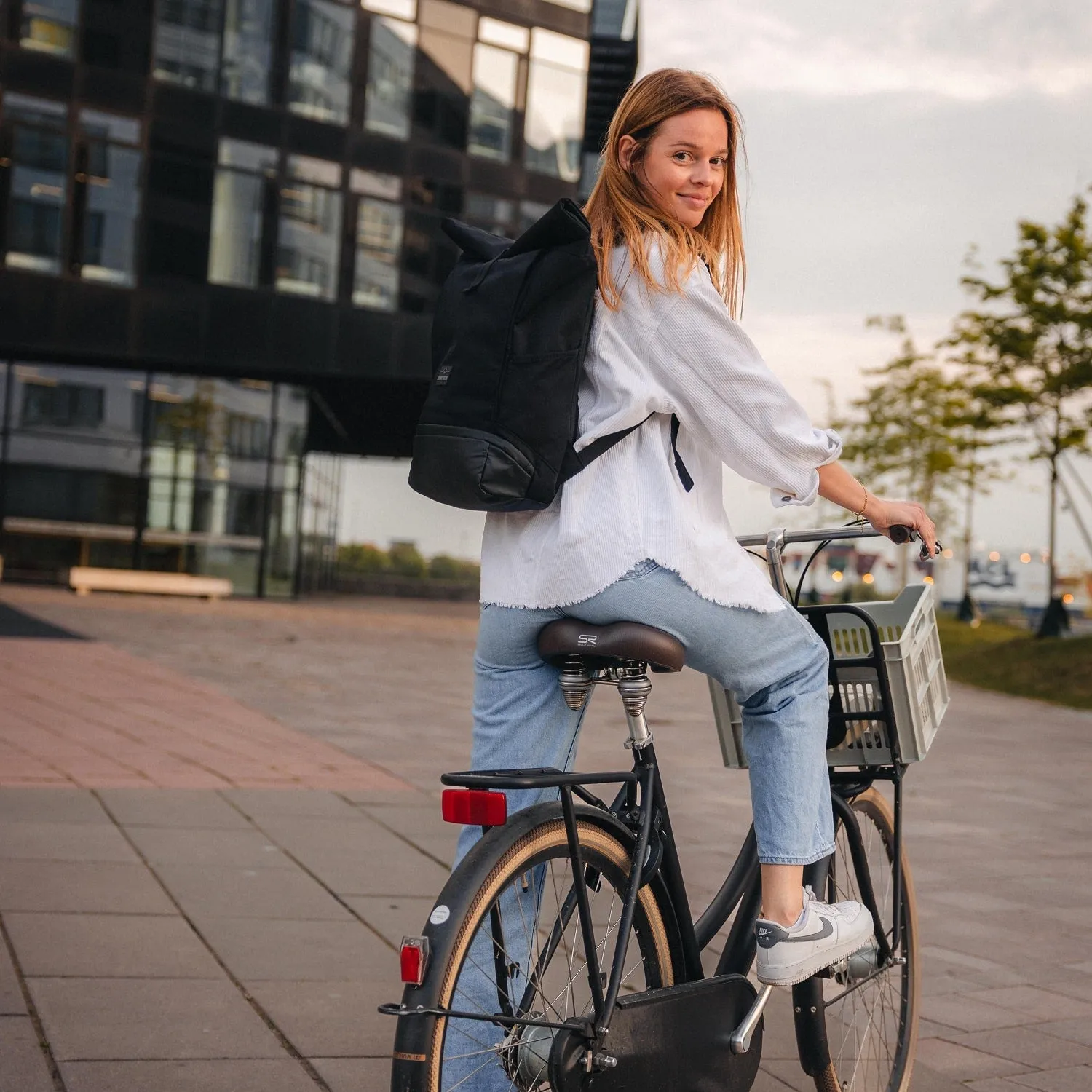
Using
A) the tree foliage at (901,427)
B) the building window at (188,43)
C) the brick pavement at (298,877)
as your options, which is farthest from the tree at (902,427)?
the brick pavement at (298,877)

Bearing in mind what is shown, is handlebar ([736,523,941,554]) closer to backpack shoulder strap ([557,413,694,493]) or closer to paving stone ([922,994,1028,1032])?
backpack shoulder strap ([557,413,694,493])

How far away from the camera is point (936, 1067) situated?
3.66 meters

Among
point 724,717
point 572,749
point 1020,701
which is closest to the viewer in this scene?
point 572,749

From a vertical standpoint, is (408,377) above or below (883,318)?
below

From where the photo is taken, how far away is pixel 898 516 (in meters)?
2.77

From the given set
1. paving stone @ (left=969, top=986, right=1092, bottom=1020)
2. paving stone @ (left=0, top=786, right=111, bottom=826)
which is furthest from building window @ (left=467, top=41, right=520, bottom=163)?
paving stone @ (left=969, top=986, right=1092, bottom=1020)

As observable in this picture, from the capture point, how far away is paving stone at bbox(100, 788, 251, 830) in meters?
5.93

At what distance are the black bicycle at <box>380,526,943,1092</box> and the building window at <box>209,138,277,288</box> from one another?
80.9 ft

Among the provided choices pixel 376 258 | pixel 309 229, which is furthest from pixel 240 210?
pixel 376 258

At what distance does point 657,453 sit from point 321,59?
86.2ft

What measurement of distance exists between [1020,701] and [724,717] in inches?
579

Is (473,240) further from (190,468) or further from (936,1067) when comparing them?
(190,468)

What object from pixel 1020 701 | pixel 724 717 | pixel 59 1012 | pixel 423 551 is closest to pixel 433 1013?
pixel 724 717

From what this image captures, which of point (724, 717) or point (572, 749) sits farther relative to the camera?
point (724, 717)
